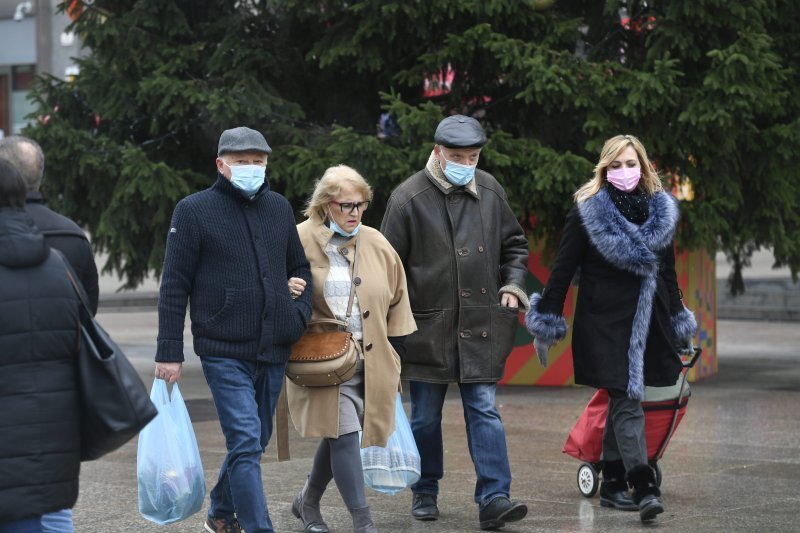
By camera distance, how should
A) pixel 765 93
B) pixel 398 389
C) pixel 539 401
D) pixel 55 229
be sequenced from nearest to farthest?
pixel 55 229
pixel 398 389
pixel 765 93
pixel 539 401

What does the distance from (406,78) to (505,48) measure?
3.55ft

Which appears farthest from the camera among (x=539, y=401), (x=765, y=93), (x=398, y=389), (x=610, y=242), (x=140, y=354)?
(x=140, y=354)

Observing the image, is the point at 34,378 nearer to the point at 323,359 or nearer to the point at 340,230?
the point at 323,359

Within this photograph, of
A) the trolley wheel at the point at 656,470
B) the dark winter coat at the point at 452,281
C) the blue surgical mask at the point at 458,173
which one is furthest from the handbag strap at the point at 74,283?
the trolley wheel at the point at 656,470

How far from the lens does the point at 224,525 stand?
5.74 metres

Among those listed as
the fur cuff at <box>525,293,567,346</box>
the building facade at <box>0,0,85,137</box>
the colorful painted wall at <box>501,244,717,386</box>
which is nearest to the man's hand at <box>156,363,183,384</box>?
the fur cuff at <box>525,293,567,346</box>

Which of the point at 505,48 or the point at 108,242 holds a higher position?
the point at 505,48

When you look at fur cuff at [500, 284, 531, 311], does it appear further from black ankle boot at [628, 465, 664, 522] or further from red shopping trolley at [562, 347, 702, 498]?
black ankle boot at [628, 465, 664, 522]

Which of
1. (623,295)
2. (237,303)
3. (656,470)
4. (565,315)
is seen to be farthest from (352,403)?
(565,315)

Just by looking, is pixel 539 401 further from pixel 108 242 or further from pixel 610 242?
pixel 610 242

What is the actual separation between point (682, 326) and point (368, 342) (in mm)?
1674

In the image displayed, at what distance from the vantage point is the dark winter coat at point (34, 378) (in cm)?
392

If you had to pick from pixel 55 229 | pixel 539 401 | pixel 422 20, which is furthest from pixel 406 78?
pixel 55 229

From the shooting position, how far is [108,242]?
11.8 metres
